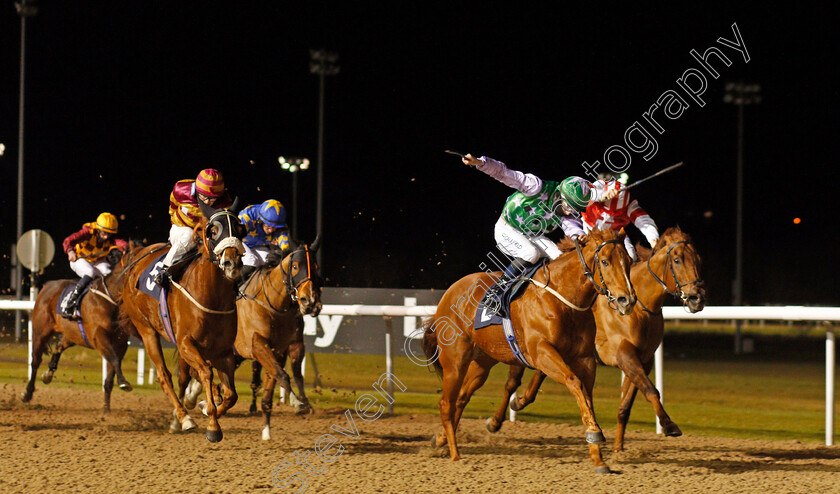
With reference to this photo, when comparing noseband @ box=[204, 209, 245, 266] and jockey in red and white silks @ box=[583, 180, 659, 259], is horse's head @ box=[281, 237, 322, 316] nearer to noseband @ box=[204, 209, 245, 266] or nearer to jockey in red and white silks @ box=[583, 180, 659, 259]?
noseband @ box=[204, 209, 245, 266]

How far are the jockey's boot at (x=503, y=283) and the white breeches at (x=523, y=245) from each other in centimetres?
5

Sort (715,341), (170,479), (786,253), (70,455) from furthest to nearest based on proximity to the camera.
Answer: (786,253), (715,341), (70,455), (170,479)

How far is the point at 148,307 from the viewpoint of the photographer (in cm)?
684

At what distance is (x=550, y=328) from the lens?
5.48m

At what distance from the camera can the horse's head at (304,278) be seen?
20.2 ft

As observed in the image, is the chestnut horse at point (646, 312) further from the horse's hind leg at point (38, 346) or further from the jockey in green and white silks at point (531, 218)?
the horse's hind leg at point (38, 346)

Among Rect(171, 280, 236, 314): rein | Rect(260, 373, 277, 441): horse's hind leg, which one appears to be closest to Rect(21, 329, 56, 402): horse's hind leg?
Rect(260, 373, 277, 441): horse's hind leg

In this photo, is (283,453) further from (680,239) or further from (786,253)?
(786,253)

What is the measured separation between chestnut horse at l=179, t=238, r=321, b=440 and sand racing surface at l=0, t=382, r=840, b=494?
449 mm

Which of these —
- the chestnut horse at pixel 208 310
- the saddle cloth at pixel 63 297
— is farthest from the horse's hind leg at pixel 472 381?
the saddle cloth at pixel 63 297

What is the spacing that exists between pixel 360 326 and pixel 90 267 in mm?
2726

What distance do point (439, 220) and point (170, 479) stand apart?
32734 millimetres

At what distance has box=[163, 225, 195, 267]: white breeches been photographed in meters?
6.60

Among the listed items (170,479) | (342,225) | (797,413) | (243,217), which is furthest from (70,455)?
(342,225)
